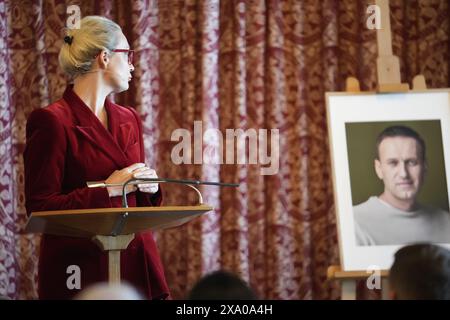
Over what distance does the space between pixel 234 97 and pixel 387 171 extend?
101 centimetres

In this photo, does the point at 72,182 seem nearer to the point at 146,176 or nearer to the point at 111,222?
the point at 146,176

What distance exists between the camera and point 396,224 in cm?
373

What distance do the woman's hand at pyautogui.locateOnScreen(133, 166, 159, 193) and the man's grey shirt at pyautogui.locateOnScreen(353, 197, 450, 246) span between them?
1.28 m

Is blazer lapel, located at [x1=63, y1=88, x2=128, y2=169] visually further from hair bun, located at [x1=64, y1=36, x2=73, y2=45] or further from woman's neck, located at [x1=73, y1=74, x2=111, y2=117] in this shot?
hair bun, located at [x1=64, y1=36, x2=73, y2=45]

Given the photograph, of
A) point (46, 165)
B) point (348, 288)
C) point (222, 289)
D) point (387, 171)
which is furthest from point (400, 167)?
point (222, 289)

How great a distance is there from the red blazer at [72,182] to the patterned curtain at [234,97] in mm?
1500

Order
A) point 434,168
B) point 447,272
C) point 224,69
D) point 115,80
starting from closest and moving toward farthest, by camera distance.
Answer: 1. point 447,272
2. point 115,80
3. point 434,168
4. point 224,69

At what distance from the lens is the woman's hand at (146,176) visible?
A: 267 cm

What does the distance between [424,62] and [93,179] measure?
2340 mm

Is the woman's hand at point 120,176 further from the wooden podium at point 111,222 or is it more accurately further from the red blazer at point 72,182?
the wooden podium at point 111,222

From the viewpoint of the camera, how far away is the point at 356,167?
3.83 meters

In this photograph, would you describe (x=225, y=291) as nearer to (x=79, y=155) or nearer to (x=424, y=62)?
(x=79, y=155)

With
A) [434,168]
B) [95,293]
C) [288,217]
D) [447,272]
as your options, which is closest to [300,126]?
[288,217]

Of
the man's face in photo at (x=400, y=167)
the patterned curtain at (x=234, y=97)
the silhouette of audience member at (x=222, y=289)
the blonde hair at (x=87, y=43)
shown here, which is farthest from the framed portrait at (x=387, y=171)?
the silhouette of audience member at (x=222, y=289)
